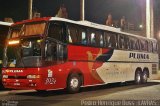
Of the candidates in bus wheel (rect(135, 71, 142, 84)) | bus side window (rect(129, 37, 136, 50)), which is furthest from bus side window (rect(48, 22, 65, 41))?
bus wheel (rect(135, 71, 142, 84))

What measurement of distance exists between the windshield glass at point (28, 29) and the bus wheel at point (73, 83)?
8.43 feet

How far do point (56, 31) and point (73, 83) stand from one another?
101 inches

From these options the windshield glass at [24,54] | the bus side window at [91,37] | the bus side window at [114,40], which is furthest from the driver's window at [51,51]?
the bus side window at [114,40]

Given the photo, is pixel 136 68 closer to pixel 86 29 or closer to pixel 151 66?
pixel 151 66

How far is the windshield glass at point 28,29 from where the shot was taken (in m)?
15.8

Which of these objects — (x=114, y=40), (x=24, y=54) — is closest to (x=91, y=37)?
(x=114, y=40)

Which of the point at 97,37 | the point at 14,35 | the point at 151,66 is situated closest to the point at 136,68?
Answer: the point at 151,66

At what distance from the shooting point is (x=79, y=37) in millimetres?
17578

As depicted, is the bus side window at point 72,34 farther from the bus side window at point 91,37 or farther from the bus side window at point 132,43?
the bus side window at point 132,43

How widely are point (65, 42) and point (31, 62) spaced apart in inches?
75.0

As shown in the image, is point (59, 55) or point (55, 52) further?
point (59, 55)

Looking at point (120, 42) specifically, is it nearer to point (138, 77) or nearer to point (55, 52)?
point (138, 77)

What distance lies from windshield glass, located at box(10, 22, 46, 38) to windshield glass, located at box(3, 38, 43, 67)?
0.37 m

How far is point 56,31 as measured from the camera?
52.9 ft
